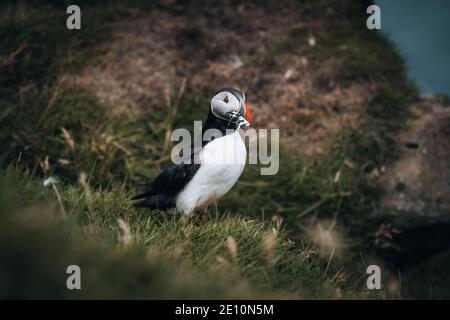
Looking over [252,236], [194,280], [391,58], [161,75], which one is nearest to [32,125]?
[161,75]

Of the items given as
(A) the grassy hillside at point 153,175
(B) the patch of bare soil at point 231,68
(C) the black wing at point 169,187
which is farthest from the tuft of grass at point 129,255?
(B) the patch of bare soil at point 231,68

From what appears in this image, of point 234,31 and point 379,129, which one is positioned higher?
point 234,31

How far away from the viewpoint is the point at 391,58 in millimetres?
7137

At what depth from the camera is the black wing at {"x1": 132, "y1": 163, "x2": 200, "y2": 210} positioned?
3.91 meters

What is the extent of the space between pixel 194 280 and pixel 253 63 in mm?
4763

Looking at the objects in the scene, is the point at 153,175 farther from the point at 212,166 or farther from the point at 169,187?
the point at 212,166

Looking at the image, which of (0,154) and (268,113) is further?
(268,113)

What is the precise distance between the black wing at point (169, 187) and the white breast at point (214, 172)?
0.05 m

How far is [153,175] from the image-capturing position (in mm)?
5594

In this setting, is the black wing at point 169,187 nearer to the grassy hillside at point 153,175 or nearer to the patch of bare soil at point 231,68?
the grassy hillside at point 153,175

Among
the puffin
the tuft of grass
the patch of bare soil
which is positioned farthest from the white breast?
the patch of bare soil

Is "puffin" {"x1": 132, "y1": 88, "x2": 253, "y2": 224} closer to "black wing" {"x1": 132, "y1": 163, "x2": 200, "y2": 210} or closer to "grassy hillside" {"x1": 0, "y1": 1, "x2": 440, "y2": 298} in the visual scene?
"black wing" {"x1": 132, "y1": 163, "x2": 200, "y2": 210}

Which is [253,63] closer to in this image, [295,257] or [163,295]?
[295,257]
